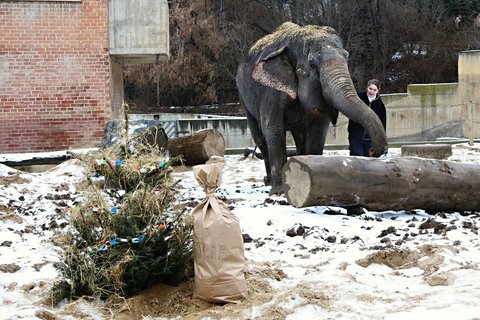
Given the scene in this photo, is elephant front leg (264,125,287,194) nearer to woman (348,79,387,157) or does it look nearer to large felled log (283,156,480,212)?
woman (348,79,387,157)

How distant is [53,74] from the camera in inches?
657

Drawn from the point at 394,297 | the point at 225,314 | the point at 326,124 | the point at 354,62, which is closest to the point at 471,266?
the point at 394,297

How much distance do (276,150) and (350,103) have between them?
5.94ft

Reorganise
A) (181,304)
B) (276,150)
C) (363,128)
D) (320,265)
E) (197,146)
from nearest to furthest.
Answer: (181,304) → (320,265) → (276,150) → (363,128) → (197,146)

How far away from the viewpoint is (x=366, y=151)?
10758 millimetres

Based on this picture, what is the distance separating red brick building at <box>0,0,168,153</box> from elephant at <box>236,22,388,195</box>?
7.08 meters

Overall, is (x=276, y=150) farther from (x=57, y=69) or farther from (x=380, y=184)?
(x=57, y=69)

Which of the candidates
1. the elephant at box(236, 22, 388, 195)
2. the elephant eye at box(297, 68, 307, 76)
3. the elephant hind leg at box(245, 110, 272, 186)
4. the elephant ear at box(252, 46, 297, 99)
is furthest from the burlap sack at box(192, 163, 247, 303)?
the elephant hind leg at box(245, 110, 272, 186)

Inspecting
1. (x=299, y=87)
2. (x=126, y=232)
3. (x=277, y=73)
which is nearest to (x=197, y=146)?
(x=277, y=73)

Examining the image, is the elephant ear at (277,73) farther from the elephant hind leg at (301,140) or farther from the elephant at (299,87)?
the elephant hind leg at (301,140)

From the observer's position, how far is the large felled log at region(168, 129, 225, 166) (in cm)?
1476

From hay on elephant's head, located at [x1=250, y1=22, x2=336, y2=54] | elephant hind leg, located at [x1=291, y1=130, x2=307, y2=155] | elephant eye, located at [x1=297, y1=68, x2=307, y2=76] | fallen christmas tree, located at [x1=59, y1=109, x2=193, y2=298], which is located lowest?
fallen christmas tree, located at [x1=59, y1=109, x2=193, y2=298]

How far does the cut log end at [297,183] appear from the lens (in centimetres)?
749

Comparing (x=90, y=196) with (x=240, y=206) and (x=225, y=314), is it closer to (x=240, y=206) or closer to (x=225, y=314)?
(x=225, y=314)
